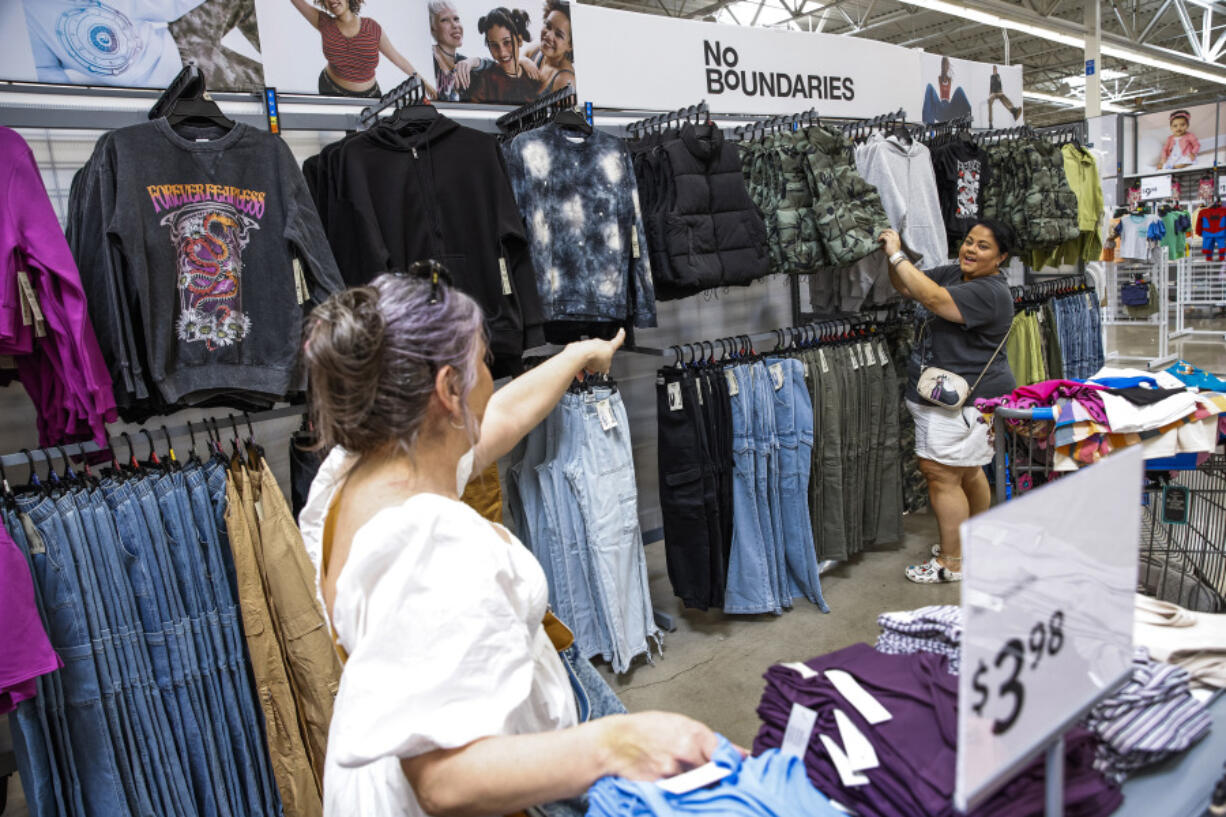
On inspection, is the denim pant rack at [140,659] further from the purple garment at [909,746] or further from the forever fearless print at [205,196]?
the purple garment at [909,746]

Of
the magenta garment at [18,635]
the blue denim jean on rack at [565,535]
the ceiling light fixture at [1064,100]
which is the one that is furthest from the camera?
the ceiling light fixture at [1064,100]

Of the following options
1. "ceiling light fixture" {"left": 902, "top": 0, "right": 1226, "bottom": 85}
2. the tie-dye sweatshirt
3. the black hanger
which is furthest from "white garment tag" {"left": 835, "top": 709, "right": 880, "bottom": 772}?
"ceiling light fixture" {"left": 902, "top": 0, "right": 1226, "bottom": 85}

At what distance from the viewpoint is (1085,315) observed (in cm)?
538

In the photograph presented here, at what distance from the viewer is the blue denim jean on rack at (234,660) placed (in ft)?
8.12

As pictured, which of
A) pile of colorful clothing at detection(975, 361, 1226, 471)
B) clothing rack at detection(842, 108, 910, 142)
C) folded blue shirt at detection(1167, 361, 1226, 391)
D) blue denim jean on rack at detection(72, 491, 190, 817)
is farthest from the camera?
clothing rack at detection(842, 108, 910, 142)

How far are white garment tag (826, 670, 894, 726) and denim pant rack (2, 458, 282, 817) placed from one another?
82.1 inches

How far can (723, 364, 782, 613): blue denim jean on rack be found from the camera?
369 centimetres

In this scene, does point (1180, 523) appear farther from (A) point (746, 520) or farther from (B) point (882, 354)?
(B) point (882, 354)

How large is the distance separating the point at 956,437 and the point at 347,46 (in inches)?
129

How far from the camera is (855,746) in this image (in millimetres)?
976

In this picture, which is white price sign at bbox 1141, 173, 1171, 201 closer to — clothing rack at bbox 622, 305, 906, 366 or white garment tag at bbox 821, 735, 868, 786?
clothing rack at bbox 622, 305, 906, 366

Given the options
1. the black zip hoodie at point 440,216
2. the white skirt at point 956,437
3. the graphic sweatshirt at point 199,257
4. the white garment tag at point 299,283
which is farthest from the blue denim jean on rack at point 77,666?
the white skirt at point 956,437

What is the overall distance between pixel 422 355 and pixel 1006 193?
483cm

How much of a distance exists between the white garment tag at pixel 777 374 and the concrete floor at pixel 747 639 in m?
1.13
